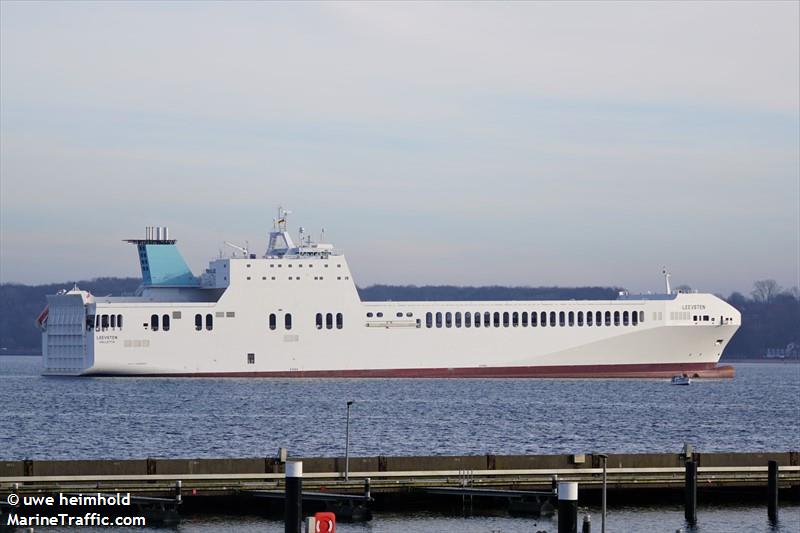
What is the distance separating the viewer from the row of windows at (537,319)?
8388 centimetres

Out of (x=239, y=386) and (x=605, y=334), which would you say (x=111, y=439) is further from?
(x=605, y=334)

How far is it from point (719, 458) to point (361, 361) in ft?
157

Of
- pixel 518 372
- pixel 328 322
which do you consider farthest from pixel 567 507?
pixel 518 372

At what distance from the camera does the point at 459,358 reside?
275 ft

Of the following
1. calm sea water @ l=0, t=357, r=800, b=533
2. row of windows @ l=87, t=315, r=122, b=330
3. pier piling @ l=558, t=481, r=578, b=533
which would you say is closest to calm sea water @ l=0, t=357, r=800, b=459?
calm sea water @ l=0, t=357, r=800, b=533

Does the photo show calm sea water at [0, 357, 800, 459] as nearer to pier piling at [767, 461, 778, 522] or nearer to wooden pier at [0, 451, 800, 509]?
wooden pier at [0, 451, 800, 509]

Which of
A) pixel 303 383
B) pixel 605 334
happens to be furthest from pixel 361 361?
pixel 605 334

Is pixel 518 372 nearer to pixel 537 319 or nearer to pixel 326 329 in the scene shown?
pixel 537 319

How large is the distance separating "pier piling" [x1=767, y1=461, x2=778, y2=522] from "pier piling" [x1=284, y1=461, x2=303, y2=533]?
410 inches

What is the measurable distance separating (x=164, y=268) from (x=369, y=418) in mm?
30717

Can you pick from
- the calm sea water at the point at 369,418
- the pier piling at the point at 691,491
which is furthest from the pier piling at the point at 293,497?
the calm sea water at the point at 369,418

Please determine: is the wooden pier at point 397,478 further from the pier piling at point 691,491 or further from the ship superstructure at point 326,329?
the ship superstructure at point 326,329

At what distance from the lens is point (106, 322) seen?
7825cm

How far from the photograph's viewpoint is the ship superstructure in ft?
259
